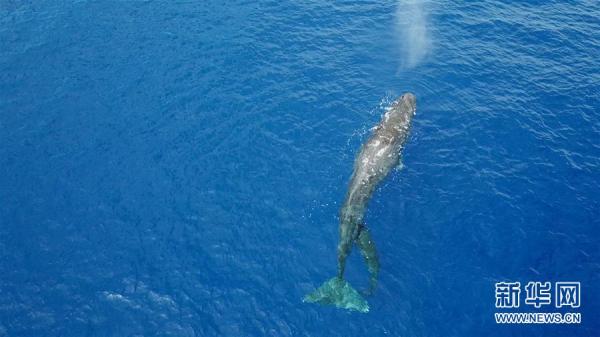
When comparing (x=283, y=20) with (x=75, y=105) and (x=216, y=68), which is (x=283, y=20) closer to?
(x=216, y=68)

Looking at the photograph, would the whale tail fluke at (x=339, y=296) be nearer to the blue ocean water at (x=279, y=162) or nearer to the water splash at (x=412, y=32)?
the blue ocean water at (x=279, y=162)

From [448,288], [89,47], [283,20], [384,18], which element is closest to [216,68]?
[283,20]

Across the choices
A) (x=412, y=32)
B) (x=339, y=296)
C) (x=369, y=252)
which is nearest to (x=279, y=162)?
(x=369, y=252)

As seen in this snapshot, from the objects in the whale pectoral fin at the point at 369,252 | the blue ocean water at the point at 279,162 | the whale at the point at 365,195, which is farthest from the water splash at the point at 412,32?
the whale pectoral fin at the point at 369,252

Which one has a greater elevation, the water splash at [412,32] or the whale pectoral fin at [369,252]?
the water splash at [412,32]

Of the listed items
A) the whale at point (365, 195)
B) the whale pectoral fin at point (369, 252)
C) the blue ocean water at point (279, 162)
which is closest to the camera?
the whale at point (365, 195)

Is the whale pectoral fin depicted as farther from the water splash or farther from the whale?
the water splash

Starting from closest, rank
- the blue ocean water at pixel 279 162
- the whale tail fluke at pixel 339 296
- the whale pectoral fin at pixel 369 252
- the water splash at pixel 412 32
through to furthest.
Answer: the whale tail fluke at pixel 339 296
the blue ocean water at pixel 279 162
the whale pectoral fin at pixel 369 252
the water splash at pixel 412 32

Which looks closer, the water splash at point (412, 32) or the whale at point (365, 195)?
the whale at point (365, 195)
